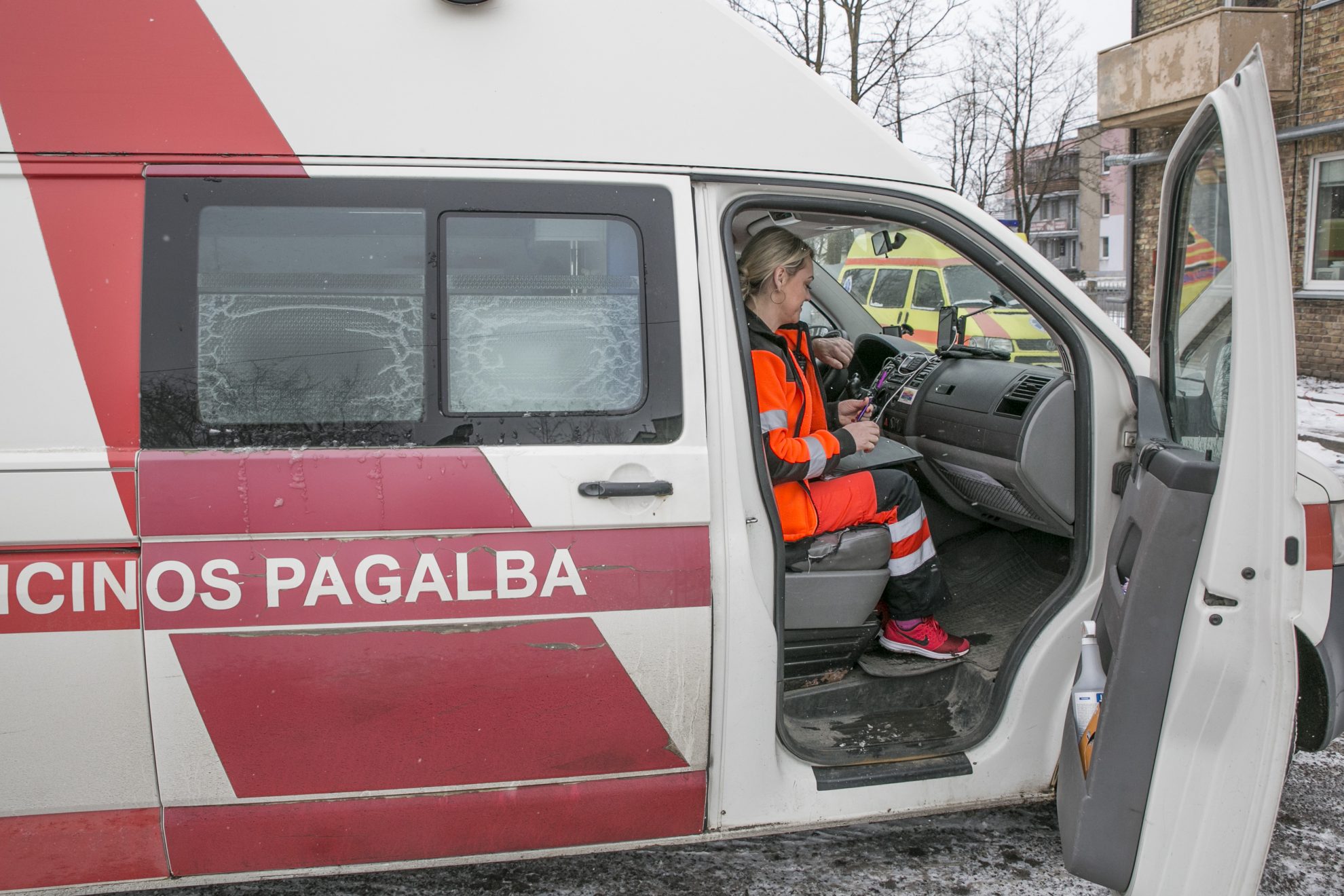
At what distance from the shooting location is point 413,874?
8.91 ft

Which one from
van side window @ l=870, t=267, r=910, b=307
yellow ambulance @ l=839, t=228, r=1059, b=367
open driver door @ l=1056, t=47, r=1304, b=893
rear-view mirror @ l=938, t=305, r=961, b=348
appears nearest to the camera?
open driver door @ l=1056, t=47, r=1304, b=893

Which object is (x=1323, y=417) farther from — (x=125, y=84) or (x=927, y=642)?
(x=125, y=84)

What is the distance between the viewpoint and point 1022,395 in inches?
127

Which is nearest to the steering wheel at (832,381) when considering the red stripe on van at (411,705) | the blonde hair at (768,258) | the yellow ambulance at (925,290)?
the blonde hair at (768,258)

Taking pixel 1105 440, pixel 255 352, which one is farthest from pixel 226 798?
pixel 1105 440

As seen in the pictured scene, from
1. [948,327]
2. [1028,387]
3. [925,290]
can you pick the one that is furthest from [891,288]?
[1028,387]

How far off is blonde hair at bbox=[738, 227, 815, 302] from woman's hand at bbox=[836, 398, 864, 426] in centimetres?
67

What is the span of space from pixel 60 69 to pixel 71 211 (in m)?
0.29

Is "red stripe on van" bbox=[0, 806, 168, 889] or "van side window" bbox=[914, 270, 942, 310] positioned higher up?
"van side window" bbox=[914, 270, 942, 310]

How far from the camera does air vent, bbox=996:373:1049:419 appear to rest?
319cm

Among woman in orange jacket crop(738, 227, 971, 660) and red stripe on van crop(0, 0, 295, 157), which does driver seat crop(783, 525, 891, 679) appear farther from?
red stripe on van crop(0, 0, 295, 157)

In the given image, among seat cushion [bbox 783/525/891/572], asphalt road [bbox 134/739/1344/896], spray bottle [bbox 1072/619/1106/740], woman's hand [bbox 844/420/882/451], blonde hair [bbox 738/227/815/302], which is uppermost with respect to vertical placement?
blonde hair [bbox 738/227/815/302]

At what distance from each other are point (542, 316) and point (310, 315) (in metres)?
0.50

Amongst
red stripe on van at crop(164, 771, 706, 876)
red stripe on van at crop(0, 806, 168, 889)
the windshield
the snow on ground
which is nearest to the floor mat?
red stripe on van at crop(164, 771, 706, 876)
